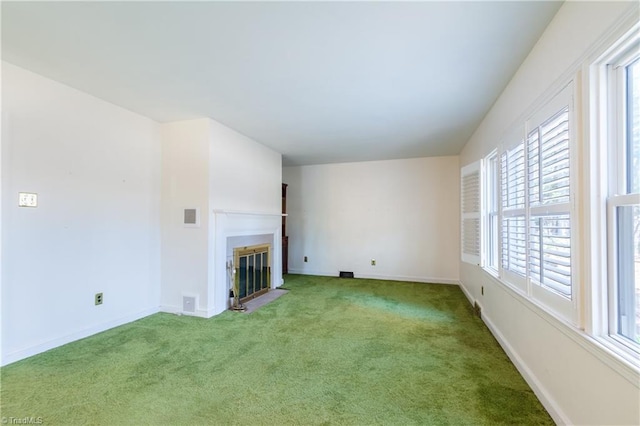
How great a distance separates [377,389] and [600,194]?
174 centimetres

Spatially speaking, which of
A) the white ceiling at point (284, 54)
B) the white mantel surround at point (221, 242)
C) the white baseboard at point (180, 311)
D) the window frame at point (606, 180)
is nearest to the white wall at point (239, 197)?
the white mantel surround at point (221, 242)

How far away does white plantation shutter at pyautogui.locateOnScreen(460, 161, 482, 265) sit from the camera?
146 inches

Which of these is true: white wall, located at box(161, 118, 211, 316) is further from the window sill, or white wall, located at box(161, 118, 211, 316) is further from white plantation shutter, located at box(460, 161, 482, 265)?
white plantation shutter, located at box(460, 161, 482, 265)

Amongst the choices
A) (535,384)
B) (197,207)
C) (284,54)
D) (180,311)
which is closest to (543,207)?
(535,384)

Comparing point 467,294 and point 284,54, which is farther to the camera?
point 467,294

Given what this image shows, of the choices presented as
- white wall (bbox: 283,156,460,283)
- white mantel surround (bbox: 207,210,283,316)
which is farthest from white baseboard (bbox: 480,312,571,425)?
white mantel surround (bbox: 207,210,283,316)

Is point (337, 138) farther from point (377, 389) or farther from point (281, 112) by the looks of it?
point (377, 389)

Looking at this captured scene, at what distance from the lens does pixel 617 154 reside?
1259 millimetres

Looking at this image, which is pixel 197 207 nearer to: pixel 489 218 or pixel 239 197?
pixel 239 197

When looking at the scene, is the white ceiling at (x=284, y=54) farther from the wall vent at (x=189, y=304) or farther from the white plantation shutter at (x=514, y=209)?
the wall vent at (x=189, y=304)

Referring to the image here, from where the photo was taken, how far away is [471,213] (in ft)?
13.2

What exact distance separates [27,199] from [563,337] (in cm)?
409

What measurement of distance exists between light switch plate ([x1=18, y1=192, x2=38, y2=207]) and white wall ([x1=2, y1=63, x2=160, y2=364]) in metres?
0.04

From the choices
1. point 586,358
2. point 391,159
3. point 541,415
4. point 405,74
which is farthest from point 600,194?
point 391,159
